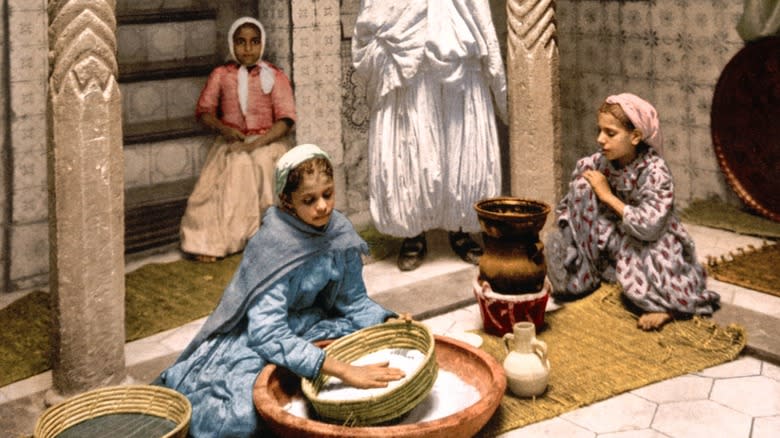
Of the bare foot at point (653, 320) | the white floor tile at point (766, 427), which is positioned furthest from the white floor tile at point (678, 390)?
the bare foot at point (653, 320)

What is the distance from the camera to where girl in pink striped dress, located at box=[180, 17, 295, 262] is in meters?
6.70

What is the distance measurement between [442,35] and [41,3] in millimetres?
2276

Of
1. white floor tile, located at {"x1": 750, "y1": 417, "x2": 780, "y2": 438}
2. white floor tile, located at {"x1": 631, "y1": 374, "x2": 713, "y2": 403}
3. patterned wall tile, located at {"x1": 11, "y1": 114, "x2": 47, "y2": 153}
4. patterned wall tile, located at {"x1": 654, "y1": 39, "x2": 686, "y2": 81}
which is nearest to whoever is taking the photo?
white floor tile, located at {"x1": 750, "y1": 417, "x2": 780, "y2": 438}

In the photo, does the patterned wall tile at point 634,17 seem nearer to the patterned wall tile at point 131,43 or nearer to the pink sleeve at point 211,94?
the pink sleeve at point 211,94

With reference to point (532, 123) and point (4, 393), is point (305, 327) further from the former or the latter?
point (532, 123)

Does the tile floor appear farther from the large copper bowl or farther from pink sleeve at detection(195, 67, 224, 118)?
pink sleeve at detection(195, 67, 224, 118)

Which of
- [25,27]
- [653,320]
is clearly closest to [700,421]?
[653,320]

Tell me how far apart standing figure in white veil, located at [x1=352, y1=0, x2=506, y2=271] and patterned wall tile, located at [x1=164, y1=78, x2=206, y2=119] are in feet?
5.20

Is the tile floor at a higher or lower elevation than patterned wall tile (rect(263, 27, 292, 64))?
lower

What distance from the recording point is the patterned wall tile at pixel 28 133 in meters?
5.92

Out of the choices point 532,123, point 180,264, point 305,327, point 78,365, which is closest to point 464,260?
point 532,123

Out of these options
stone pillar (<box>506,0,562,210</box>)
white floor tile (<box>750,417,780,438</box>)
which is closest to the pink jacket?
stone pillar (<box>506,0,562,210</box>)

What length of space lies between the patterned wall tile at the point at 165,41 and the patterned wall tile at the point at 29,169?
1356 millimetres

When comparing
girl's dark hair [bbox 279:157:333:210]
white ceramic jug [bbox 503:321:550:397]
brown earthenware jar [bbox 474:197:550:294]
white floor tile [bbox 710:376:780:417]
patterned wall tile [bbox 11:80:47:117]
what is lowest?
white floor tile [bbox 710:376:780:417]
